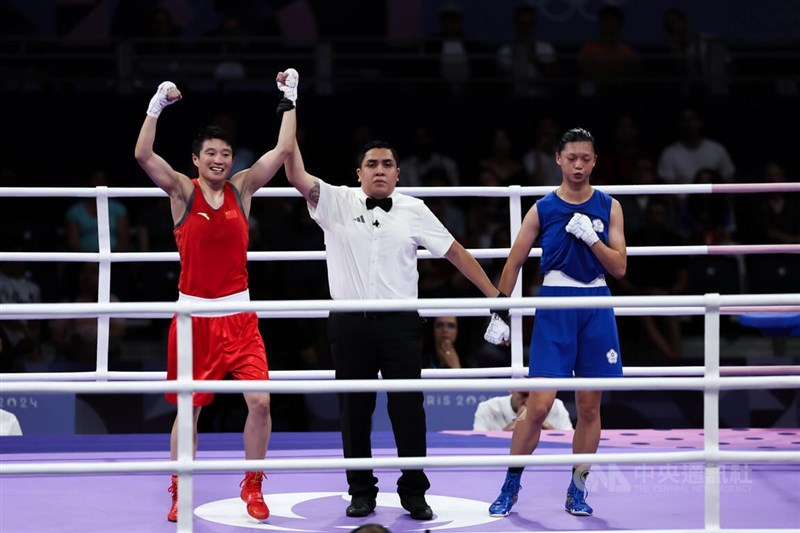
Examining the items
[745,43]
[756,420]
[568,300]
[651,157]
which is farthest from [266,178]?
[745,43]

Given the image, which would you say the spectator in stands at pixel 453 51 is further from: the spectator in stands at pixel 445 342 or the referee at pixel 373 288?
the referee at pixel 373 288

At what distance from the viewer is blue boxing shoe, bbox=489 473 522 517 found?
467cm

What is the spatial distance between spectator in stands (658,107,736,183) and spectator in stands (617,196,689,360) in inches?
20.7

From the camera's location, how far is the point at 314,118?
988cm

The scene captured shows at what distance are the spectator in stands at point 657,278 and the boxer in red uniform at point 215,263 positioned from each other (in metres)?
4.38

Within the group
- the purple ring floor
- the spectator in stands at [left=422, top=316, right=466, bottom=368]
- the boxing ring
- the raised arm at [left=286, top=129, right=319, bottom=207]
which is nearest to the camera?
the boxing ring

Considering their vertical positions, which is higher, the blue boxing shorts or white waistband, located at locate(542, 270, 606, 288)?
white waistband, located at locate(542, 270, 606, 288)

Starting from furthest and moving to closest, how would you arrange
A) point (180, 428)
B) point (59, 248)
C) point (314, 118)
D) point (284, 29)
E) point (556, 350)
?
point (284, 29) < point (314, 118) < point (59, 248) < point (556, 350) < point (180, 428)

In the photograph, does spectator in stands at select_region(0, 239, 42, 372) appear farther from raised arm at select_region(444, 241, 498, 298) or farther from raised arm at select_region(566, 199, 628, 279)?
raised arm at select_region(566, 199, 628, 279)

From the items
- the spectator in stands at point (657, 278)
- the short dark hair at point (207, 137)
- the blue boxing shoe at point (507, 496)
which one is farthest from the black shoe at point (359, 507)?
the spectator in stands at point (657, 278)

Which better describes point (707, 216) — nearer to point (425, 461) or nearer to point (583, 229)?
point (583, 229)

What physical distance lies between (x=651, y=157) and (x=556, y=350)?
18.2 feet

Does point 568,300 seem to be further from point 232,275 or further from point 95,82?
point 95,82

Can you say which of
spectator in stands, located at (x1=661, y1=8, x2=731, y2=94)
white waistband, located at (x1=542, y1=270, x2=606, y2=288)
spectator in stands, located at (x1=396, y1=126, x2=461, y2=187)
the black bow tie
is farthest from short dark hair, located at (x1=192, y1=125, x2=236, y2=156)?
spectator in stands, located at (x1=661, y1=8, x2=731, y2=94)
